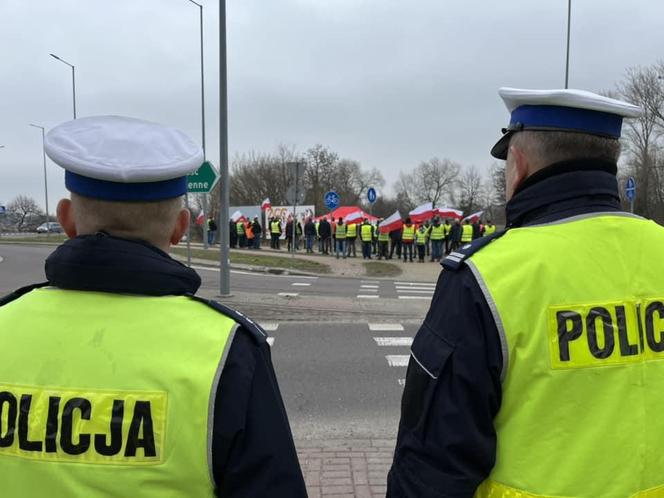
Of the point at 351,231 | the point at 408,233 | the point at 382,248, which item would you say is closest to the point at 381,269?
the point at 408,233

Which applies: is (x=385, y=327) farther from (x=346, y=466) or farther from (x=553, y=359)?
(x=553, y=359)

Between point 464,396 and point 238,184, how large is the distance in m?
56.0

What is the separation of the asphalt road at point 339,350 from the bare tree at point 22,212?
80.8 m

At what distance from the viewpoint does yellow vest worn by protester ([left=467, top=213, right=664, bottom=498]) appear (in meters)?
1.51

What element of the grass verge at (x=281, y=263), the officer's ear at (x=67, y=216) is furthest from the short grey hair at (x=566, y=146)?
the grass verge at (x=281, y=263)

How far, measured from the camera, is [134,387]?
1.32 m

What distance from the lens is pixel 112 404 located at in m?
1.33

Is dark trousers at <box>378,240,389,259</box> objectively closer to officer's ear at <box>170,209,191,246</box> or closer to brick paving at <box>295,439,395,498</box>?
brick paving at <box>295,439,395,498</box>

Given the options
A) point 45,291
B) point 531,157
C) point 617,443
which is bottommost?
point 617,443

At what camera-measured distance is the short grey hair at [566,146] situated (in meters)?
1.67

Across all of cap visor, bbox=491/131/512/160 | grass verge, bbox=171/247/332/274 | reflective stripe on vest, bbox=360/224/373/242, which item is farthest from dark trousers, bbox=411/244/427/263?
cap visor, bbox=491/131/512/160

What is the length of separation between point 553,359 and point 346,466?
2.97 m

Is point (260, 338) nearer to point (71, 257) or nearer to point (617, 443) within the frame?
point (71, 257)

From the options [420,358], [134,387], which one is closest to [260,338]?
[134,387]
